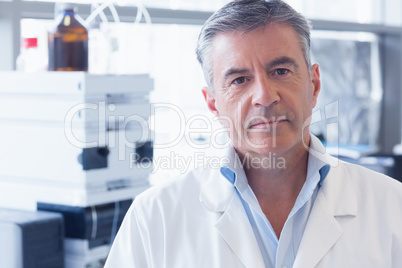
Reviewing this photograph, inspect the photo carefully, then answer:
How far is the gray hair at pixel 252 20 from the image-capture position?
122 cm

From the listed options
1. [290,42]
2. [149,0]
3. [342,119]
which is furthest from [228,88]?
[342,119]

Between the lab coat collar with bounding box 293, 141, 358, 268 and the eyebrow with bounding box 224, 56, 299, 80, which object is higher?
the eyebrow with bounding box 224, 56, 299, 80

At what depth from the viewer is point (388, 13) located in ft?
11.9

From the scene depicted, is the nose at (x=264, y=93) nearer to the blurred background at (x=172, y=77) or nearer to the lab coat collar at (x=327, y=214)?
the lab coat collar at (x=327, y=214)

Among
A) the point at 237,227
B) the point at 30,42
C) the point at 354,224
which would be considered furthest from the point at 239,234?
the point at 30,42

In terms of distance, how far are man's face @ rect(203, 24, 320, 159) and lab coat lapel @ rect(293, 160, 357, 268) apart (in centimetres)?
12

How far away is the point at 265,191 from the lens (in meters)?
1.29

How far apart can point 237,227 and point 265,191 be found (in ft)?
0.37

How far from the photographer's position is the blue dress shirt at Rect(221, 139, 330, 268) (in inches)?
46.7

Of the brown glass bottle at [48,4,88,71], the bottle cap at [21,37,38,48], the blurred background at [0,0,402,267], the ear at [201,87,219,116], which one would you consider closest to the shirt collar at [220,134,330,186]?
the ear at [201,87,219,116]

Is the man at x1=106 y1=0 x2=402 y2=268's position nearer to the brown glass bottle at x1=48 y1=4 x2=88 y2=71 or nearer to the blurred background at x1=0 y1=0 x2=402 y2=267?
the blurred background at x1=0 y1=0 x2=402 y2=267

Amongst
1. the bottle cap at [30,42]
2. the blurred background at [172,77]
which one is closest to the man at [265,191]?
the blurred background at [172,77]

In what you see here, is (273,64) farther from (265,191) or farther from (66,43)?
(66,43)

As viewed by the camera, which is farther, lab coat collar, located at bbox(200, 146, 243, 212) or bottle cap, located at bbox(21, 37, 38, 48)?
bottle cap, located at bbox(21, 37, 38, 48)
